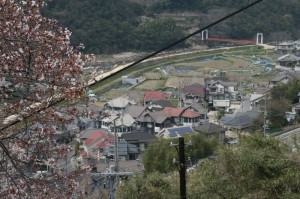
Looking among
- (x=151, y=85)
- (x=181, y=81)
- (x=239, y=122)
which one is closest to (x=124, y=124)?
(x=239, y=122)

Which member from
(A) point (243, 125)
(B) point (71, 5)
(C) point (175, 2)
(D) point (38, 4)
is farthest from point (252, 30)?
(D) point (38, 4)

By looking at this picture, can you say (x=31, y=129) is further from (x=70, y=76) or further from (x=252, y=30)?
(x=252, y=30)

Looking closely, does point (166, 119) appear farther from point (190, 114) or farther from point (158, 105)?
point (158, 105)

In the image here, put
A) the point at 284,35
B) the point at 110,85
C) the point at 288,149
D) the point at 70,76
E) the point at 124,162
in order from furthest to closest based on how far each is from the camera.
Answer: the point at 284,35, the point at 110,85, the point at 124,162, the point at 288,149, the point at 70,76

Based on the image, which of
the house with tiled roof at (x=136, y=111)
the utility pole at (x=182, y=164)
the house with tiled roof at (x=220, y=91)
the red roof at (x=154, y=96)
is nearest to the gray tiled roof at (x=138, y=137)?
the house with tiled roof at (x=136, y=111)

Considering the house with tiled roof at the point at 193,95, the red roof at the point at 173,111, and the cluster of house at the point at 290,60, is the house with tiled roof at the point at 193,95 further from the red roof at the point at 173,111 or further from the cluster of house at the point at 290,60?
the cluster of house at the point at 290,60

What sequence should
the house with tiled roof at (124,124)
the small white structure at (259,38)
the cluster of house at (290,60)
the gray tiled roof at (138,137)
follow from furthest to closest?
the small white structure at (259,38)
the cluster of house at (290,60)
the house with tiled roof at (124,124)
the gray tiled roof at (138,137)

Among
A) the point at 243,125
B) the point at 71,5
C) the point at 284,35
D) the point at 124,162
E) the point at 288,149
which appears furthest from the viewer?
the point at 284,35
